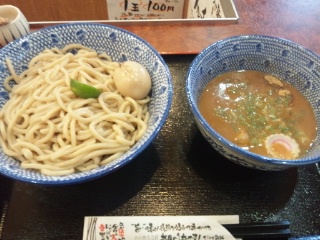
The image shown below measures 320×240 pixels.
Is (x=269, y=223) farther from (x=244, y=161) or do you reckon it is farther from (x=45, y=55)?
A: (x=45, y=55)

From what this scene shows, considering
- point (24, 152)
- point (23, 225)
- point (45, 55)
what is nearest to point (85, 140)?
point (24, 152)

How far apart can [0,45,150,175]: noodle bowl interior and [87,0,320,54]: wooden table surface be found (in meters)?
0.51

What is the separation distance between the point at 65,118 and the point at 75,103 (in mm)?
94

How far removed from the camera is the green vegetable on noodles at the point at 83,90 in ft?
4.46

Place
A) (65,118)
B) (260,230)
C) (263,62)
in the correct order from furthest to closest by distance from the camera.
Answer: (263,62)
(65,118)
(260,230)

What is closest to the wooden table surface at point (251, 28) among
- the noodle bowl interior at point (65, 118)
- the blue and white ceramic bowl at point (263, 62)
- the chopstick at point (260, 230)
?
the blue and white ceramic bowl at point (263, 62)

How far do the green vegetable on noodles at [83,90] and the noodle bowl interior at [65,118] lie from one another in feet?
0.08

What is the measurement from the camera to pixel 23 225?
3.92 ft

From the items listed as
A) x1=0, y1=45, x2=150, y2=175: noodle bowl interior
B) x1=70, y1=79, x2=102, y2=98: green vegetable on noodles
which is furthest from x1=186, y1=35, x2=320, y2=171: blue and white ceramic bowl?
x1=70, y1=79, x2=102, y2=98: green vegetable on noodles

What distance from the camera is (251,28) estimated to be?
203 centimetres

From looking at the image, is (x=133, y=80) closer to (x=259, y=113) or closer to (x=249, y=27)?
(x=259, y=113)

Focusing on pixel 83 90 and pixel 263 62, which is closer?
pixel 83 90

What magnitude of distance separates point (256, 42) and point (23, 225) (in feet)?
4.31

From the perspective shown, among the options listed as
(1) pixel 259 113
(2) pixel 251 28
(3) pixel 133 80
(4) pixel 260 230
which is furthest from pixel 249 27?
(4) pixel 260 230
